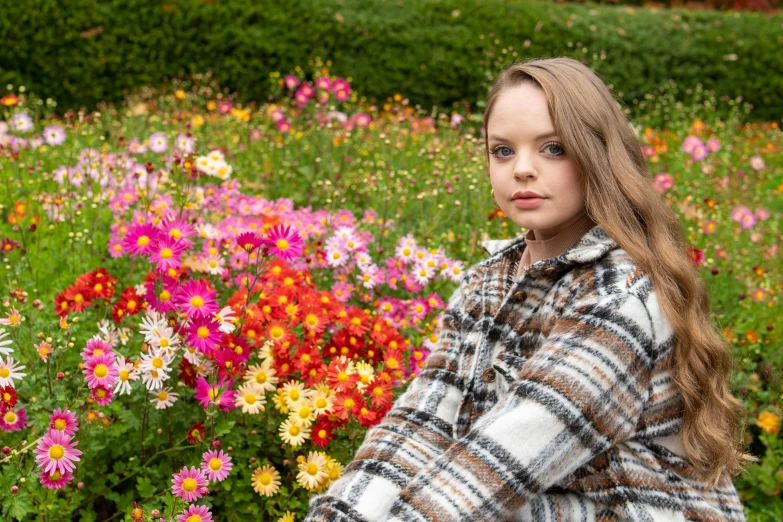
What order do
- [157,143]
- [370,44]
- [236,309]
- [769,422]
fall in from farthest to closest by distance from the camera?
[370,44] → [157,143] → [769,422] → [236,309]

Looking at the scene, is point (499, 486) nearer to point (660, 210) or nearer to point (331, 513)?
point (331, 513)

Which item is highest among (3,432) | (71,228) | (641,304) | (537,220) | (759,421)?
(537,220)

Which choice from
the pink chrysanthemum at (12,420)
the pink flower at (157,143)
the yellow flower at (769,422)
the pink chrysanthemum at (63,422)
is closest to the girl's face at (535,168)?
the pink chrysanthemum at (63,422)

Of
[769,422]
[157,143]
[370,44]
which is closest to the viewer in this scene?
[769,422]

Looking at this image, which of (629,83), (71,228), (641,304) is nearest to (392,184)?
(71,228)

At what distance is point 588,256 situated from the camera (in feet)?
4.82

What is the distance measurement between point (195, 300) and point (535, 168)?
2.64ft

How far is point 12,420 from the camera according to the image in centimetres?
175

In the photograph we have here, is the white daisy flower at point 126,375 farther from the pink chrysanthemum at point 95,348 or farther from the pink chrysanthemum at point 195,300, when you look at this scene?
the pink chrysanthemum at point 195,300

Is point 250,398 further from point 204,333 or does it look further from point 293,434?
point 204,333

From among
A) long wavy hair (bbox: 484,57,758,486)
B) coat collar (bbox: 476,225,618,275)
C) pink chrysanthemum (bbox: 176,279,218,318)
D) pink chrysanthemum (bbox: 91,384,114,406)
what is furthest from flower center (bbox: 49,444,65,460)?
long wavy hair (bbox: 484,57,758,486)

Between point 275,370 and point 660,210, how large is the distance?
1041 millimetres

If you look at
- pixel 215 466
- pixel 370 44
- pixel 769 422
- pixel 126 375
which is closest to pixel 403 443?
pixel 215 466

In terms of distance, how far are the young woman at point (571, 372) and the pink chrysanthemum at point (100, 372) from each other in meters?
0.53
